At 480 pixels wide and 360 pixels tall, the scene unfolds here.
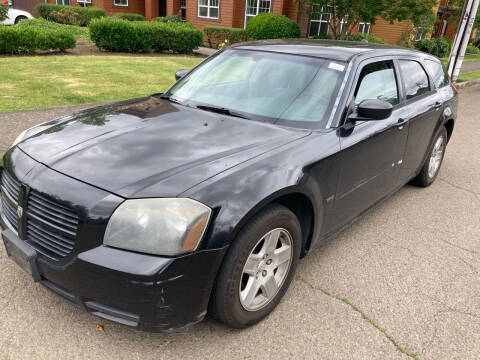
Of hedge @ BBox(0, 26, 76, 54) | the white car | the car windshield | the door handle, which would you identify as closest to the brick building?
the white car

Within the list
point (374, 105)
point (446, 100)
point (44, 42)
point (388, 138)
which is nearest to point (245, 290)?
point (374, 105)

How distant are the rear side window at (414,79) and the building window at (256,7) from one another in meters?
17.0

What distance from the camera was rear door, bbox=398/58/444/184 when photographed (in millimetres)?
4074

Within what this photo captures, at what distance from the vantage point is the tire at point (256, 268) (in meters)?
2.30

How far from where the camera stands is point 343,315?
2.82 metres

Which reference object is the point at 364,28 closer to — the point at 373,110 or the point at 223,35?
the point at 223,35

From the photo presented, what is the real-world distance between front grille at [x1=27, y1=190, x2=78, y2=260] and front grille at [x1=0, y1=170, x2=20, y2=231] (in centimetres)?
18

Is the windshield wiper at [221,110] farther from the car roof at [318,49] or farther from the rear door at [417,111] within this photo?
the rear door at [417,111]

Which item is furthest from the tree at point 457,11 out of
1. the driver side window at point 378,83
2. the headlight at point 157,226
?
the headlight at point 157,226

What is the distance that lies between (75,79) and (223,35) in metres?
11.3

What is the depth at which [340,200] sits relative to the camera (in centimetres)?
316

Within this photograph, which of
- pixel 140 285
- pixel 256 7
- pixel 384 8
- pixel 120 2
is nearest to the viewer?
pixel 140 285

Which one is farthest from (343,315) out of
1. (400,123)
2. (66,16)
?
(66,16)

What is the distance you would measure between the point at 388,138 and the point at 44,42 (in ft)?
37.5
